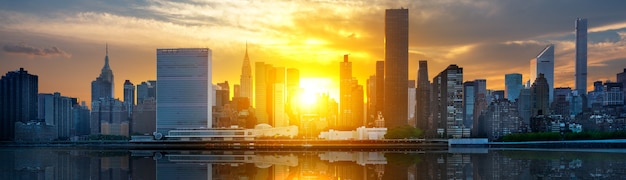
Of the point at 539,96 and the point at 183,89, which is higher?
the point at 183,89

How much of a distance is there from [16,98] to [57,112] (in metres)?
8.87

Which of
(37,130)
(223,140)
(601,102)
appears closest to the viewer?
(223,140)

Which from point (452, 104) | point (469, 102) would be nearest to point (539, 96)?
point (469, 102)

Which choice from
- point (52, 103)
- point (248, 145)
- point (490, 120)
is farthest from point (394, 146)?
point (52, 103)

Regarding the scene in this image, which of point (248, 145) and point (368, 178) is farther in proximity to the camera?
point (248, 145)

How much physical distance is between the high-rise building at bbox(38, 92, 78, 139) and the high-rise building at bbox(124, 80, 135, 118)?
14156 millimetres

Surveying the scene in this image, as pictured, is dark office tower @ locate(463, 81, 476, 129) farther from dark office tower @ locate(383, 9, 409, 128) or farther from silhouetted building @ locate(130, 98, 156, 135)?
silhouetted building @ locate(130, 98, 156, 135)

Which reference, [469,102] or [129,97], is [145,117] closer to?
[129,97]

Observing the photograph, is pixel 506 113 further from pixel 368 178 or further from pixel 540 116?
pixel 368 178

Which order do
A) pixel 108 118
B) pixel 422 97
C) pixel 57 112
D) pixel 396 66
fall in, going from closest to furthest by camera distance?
pixel 57 112 → pixel 422 97 → pixel 108 118 → pixel 396 66

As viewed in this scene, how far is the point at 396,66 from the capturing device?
443 ft

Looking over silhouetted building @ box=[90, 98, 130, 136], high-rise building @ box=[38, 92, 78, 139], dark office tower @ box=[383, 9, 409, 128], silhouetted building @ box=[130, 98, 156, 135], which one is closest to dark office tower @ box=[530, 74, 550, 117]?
dark office tower @ box=[383, 9, 409, 128]

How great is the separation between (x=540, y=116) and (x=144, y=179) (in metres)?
76.5

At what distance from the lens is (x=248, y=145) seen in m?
80.2
